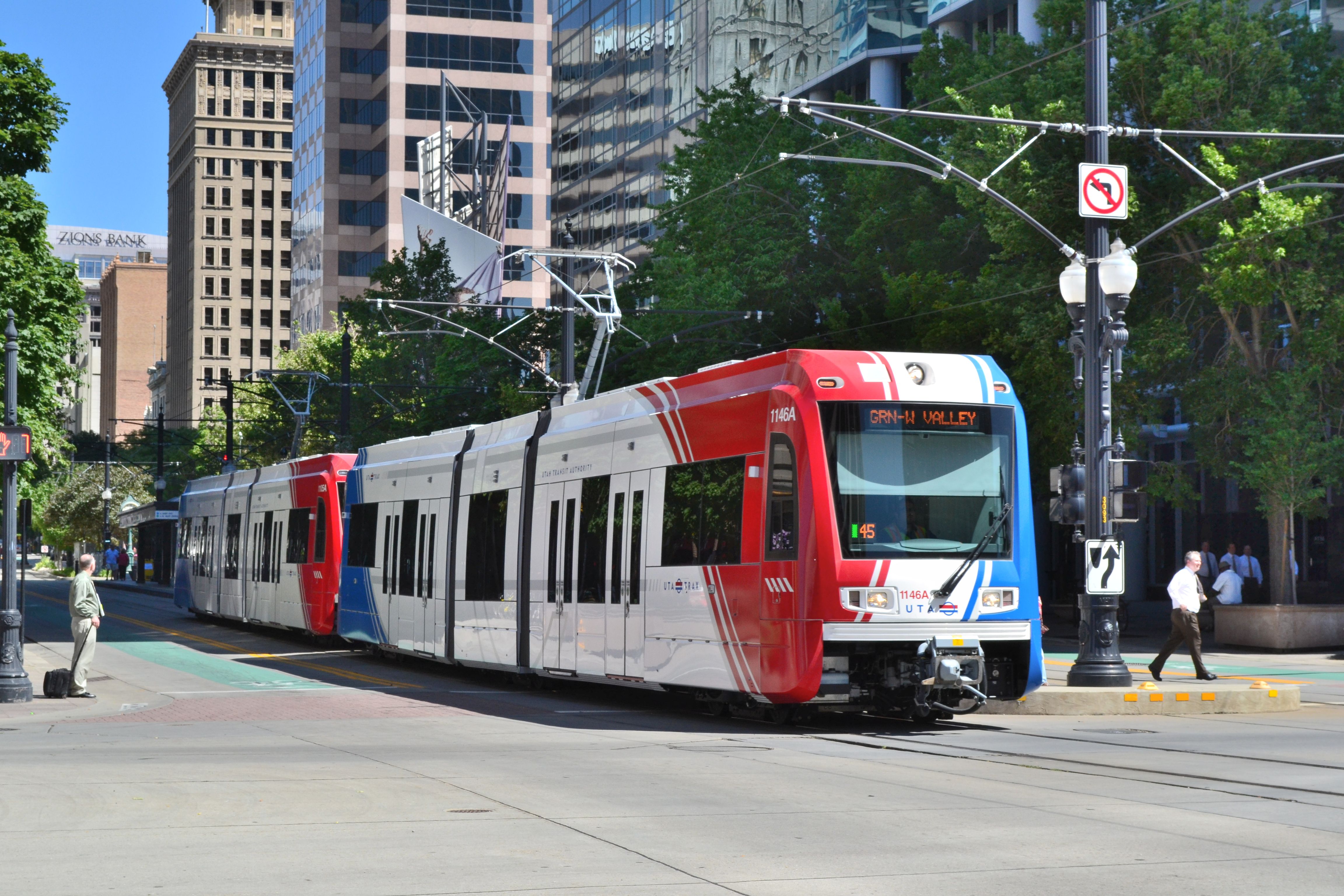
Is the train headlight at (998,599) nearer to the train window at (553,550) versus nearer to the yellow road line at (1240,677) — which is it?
the train window at (553,550)

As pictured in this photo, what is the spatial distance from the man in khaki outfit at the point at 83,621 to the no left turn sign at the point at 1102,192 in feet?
39.5

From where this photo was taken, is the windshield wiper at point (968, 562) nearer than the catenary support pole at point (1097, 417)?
Yes

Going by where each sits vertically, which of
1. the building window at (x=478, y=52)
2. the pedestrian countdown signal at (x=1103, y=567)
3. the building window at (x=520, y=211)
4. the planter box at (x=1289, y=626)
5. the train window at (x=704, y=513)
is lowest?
the planter box at (x=1289, y=626)

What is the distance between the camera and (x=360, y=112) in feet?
376

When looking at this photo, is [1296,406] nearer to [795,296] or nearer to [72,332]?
[795,296]

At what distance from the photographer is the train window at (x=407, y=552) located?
978 inches

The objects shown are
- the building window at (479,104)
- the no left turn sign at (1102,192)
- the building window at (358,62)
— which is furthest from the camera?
the building window at (358,62)

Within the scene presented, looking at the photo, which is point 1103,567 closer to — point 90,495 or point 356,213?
point 356,213

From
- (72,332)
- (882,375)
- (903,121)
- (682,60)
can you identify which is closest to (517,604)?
(882,375)

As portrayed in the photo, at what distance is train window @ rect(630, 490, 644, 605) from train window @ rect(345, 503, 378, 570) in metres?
9.99

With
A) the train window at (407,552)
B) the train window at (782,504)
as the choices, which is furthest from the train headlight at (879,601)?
the train window at (407,552)

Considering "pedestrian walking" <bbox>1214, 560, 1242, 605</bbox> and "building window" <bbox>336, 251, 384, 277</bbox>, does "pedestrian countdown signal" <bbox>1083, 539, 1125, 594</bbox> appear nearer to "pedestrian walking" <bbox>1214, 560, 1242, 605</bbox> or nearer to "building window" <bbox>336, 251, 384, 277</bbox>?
"pedestrian walking" <bbox>1214, 560, 1242, 605</bbox>

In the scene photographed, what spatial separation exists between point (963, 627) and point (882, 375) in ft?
7.63

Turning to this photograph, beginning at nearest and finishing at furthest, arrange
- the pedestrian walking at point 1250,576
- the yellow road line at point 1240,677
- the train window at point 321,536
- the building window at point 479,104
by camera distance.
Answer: the yellow road line at point 1240,677 → the train window at point 321,536 → the pedestrian walking at point 1250,576 → the building window at point 479,104
